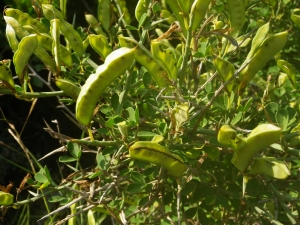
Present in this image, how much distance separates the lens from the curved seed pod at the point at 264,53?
0.74 meters

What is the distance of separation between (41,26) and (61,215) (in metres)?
1.17

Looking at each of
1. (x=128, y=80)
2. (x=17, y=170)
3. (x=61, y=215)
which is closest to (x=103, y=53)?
(x=128, y=80)

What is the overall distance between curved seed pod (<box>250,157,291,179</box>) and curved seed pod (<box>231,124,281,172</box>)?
0.6 inches

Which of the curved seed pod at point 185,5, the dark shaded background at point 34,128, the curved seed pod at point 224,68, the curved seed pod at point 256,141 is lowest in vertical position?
the dark shaded background at point 34,128

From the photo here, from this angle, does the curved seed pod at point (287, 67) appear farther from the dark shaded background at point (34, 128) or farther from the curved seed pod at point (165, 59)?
the dark shaded background at point (34, 128)

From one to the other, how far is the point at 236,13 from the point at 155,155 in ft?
1.00

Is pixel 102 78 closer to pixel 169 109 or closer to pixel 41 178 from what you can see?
pixel 169 109

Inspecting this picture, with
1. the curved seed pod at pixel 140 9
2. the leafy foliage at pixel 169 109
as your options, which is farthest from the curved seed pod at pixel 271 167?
the curved seed pod at pixel 140 9

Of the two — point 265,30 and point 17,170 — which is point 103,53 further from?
point 17,170

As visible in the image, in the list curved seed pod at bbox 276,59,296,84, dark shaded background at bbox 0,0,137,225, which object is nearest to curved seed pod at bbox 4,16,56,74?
curved seed pod at bbox 276,59,296,84

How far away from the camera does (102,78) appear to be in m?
0.68

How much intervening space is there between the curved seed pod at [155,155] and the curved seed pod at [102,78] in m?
0.10

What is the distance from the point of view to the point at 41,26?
96cm

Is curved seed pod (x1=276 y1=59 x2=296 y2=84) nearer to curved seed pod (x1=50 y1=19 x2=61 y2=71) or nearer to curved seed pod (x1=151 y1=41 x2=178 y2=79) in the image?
curved seed pod (x1=151 y1=41 x2=178 y2=79)
